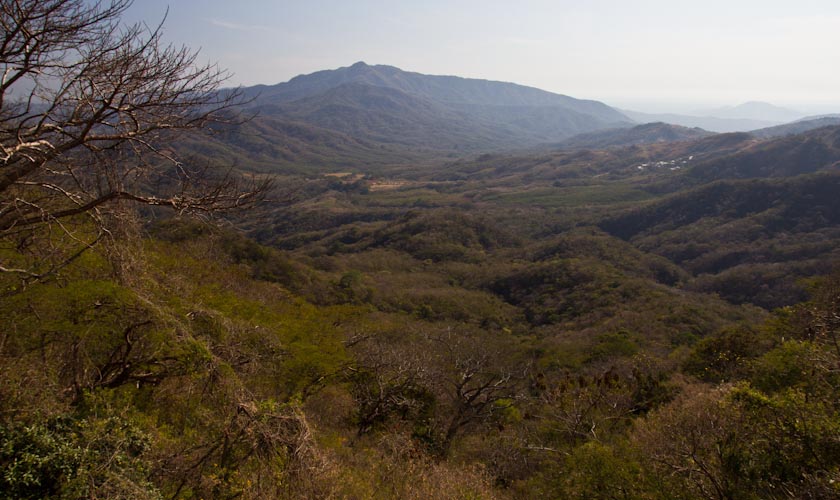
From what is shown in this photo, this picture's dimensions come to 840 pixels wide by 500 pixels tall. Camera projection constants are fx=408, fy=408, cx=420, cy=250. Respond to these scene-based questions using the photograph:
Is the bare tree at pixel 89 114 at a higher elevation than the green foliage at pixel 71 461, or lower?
higher

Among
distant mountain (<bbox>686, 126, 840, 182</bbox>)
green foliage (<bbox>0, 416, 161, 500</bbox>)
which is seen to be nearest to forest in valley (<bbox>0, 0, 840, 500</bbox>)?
green foliage (<bbox>0, 416, 161, 500</bbox>)

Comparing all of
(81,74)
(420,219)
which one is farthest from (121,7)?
(420,219)

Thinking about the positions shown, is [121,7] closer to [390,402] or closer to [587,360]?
[390,402]

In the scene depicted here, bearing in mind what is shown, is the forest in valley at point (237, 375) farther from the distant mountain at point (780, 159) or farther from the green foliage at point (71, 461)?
the distant mountain at point (780, 159)

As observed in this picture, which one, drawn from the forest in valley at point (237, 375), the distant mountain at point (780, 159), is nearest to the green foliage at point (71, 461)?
the forest in valley at point (237, 375)

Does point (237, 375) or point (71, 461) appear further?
point (237, 375)

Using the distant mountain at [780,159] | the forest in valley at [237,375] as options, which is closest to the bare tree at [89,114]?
the forest in valley at [237,375]

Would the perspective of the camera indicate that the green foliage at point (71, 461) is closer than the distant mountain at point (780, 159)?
Yes

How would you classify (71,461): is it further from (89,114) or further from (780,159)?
(780,159)

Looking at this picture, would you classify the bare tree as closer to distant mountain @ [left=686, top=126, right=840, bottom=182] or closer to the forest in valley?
the forest in valley

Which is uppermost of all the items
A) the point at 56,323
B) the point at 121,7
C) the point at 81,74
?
the point at 121,7

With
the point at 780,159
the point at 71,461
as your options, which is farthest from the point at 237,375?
the point at 780,159

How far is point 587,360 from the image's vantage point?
93.8ft

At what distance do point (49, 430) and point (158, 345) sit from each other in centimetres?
→ 275
